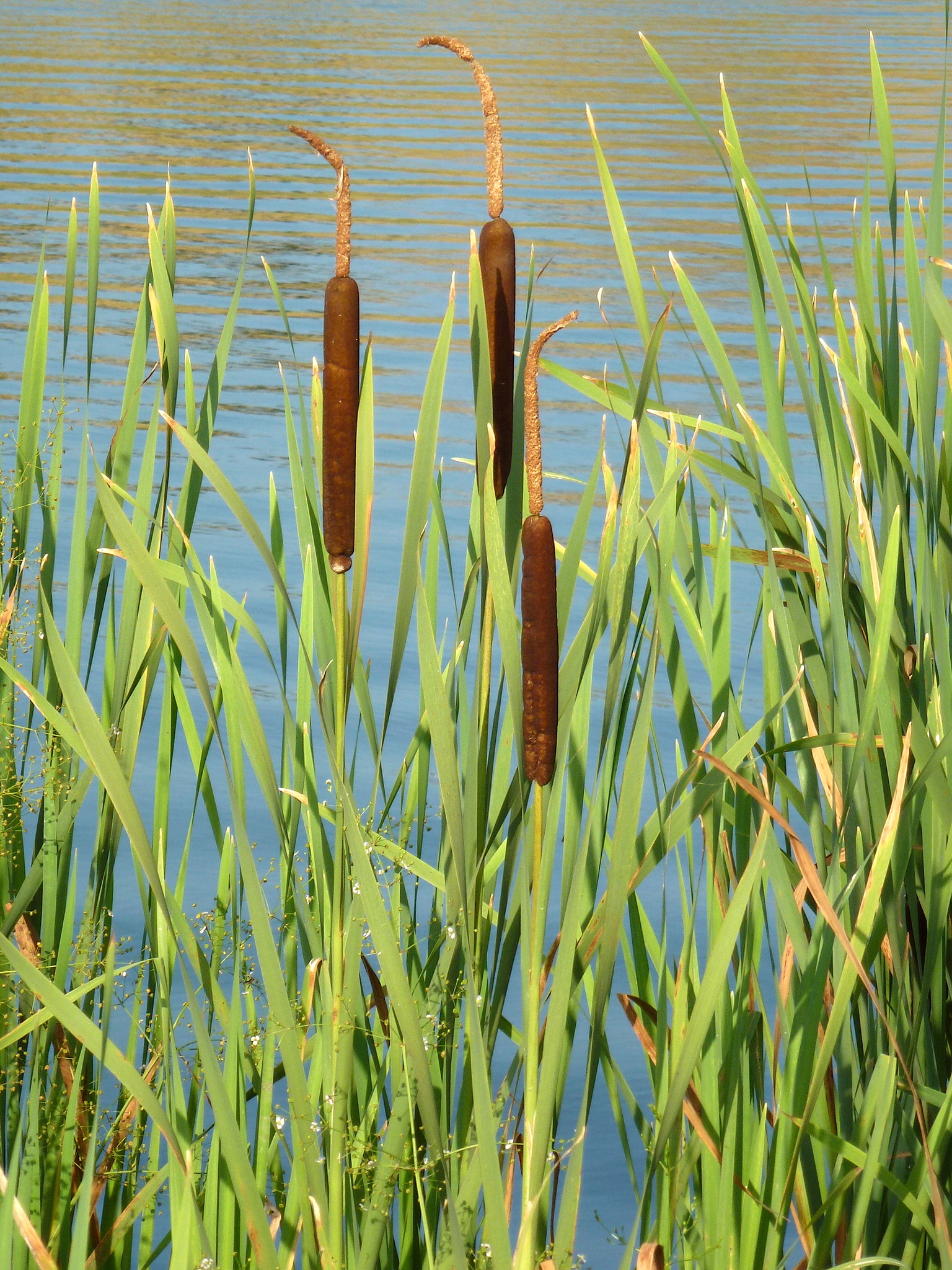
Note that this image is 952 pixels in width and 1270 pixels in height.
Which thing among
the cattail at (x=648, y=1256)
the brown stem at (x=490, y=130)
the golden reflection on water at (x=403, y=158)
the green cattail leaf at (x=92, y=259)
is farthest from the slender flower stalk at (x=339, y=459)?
the golden reflection on water at (x=403, y=158)

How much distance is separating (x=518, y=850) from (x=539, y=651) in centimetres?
52

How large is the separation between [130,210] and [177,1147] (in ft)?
28.9

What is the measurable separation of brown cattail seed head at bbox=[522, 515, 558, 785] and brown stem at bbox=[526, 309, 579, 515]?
0.02 meters

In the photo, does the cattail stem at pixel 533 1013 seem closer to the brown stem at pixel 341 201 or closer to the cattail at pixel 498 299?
the cattail at pixel 498 299

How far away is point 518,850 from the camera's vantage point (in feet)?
5.01

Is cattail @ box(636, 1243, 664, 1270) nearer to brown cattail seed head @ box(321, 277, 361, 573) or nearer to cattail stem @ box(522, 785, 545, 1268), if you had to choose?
cattail stem @ box(522, 785, 545, 1268)

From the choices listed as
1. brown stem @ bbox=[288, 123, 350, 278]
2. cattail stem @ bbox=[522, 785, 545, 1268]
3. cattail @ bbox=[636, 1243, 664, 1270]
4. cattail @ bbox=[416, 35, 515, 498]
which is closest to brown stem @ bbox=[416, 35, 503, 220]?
cattail @ bbox=[416, 35, 515, 498]

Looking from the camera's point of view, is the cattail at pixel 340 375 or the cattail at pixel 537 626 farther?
the cattail at pixel 340 375

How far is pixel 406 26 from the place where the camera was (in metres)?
21.4

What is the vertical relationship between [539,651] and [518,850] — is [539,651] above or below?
above

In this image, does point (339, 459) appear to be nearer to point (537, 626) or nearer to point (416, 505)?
point (416, 505)

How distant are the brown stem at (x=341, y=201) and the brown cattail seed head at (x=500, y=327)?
98 millimetres

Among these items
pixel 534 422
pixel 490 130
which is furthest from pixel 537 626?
pixel 490 130

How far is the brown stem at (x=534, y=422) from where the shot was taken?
1.00 meters
